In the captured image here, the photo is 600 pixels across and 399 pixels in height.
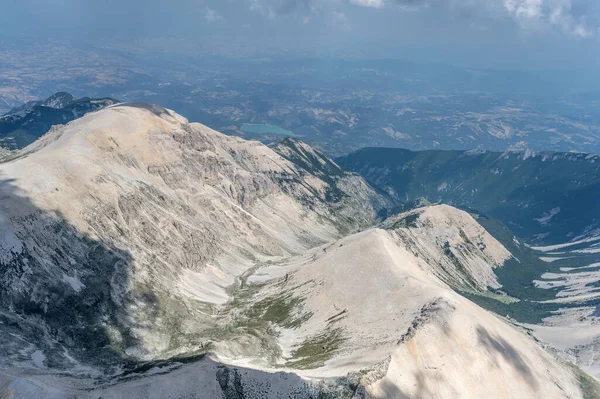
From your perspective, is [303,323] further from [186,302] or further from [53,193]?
[53,193]

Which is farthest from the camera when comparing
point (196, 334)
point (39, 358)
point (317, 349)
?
point (196, 334)

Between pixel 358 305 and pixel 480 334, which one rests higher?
pixel 480 334

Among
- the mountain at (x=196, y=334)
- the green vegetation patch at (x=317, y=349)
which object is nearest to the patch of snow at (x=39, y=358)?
the mountain at (x=196, y=334)

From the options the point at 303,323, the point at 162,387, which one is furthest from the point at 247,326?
the point at 162,387

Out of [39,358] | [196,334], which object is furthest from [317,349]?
[39,358]

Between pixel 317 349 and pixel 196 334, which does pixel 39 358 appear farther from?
pixel 317 349

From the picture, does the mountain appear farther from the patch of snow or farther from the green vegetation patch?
the green vegetation patch

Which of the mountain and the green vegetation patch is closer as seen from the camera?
the mountain

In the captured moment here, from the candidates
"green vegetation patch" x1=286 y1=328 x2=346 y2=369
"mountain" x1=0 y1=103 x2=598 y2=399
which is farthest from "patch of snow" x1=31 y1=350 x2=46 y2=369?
"green vegetation patch" x1=286 y1=328 x2=346 y2=369

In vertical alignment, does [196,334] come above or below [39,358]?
below

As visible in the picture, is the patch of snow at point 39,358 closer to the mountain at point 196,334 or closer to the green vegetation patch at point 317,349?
the mountain at point 196,334

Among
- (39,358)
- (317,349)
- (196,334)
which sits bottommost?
(196,334)
